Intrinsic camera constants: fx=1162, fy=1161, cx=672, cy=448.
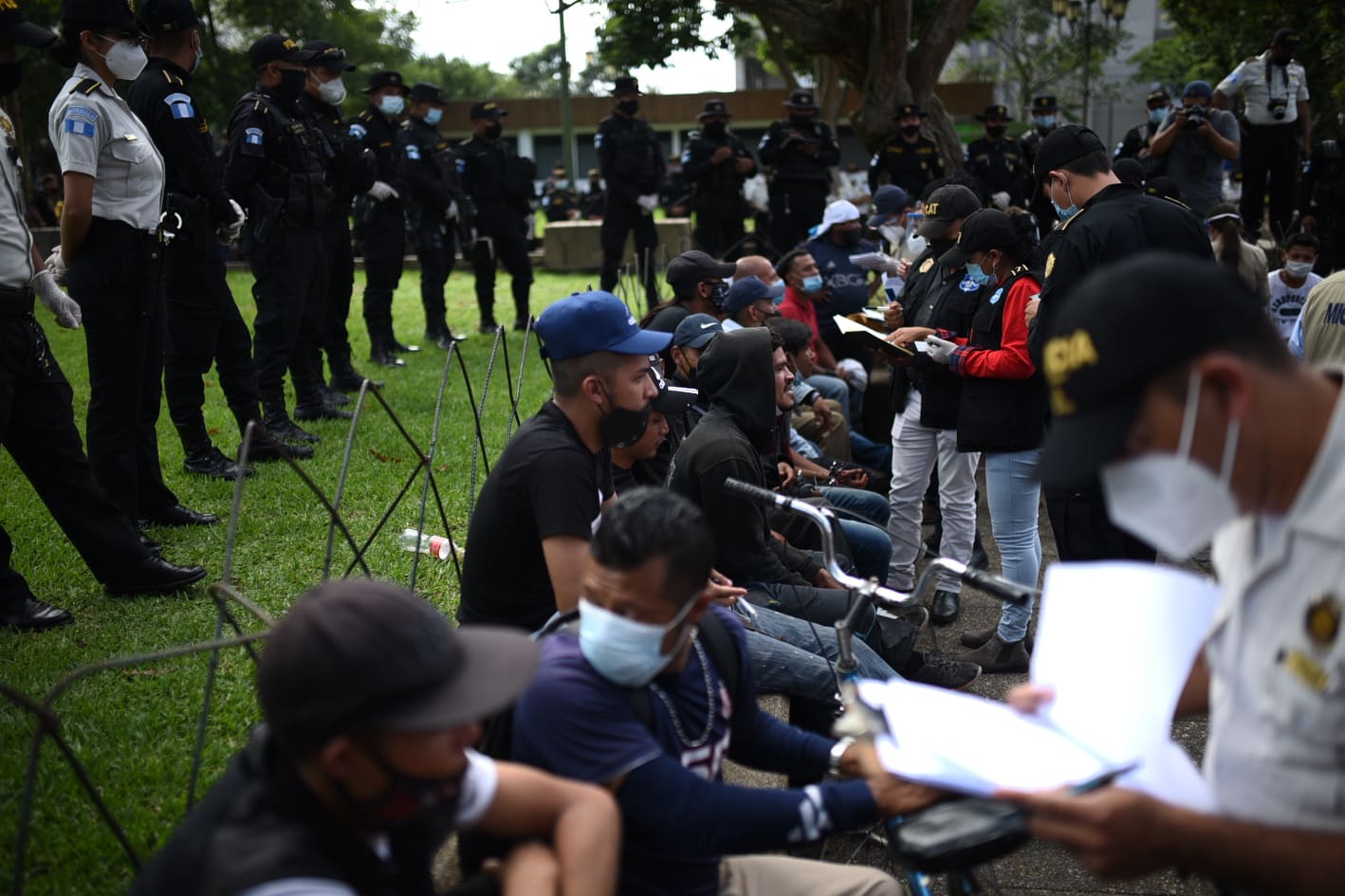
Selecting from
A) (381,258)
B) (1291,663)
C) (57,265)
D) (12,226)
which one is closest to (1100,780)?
(1291,663)

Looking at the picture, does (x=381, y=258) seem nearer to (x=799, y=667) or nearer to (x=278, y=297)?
(x=278, y=297)

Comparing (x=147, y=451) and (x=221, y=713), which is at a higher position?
(x=147, y=451)

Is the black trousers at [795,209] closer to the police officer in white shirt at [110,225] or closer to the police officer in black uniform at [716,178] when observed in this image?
the police officer in black uniform at [716,178]

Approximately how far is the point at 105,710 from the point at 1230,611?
339cm

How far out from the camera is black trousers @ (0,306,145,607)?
4.24 m

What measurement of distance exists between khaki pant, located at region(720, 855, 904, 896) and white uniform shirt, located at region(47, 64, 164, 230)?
3944 mm

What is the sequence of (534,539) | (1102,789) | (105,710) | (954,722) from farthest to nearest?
(105,710), (534,539), (954,722), (1102,789)

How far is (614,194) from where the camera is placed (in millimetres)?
11641

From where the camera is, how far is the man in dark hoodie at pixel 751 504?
4.16m

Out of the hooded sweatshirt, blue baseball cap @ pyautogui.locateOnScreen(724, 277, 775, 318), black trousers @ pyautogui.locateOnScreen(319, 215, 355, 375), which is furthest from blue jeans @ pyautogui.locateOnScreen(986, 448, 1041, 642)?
black trousers @ pyautogui.locateOnScreen(319, 215, 355, 375)

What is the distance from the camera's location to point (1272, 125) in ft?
40.3

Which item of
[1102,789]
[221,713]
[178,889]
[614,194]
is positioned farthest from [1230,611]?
[614,194]

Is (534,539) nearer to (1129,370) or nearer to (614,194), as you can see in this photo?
(1129,370)

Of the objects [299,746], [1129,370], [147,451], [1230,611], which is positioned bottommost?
[147,451]
